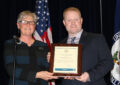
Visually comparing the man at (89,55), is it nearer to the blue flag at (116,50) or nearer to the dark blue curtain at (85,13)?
the blue flag at (116,50)

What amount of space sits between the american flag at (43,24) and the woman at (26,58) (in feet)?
4.62

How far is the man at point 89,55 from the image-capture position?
2.30m

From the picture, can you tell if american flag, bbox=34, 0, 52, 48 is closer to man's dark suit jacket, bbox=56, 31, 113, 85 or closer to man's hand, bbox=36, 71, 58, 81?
man's hand, bbox=36, 71, 58, 81

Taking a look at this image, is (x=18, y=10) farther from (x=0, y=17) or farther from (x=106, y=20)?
(x=106, y=20)

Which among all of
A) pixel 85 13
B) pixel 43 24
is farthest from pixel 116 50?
pixel 43 24

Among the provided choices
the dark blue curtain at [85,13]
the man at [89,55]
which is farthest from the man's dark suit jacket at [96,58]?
the dark blue curtain at [85,13]

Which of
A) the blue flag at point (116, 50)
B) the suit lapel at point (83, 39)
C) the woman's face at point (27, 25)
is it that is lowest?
the blue flag at point (116, 50)

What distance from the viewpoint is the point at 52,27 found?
175 inches

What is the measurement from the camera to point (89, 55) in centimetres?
238

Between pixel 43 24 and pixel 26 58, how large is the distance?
1681mm

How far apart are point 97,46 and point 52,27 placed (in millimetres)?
2166

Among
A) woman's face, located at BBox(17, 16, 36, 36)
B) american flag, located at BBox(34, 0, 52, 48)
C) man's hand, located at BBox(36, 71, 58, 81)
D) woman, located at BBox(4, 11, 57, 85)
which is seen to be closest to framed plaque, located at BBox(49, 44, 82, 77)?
man's hand, located at BBox(36, 71, 58, 81)

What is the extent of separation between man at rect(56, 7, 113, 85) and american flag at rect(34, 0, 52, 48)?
66.6 inches

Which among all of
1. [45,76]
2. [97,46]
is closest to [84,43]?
[97,46]
